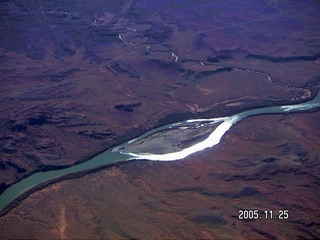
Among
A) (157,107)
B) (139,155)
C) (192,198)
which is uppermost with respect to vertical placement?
(157,107)

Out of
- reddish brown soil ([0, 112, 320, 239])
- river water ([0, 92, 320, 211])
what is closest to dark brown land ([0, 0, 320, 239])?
reddish brown soil ([0, 112, 320, 239])

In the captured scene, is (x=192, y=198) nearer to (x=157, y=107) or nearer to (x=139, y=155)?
(x=139, y=155)

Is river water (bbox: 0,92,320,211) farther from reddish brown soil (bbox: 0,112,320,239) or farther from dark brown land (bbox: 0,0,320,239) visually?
reddish brown soil (bbox: 0,112,320,239)

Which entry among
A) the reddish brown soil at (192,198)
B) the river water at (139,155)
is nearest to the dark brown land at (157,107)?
the reddish brown soil at (192,198)

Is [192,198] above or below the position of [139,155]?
above

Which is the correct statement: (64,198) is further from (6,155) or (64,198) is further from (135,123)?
(135,123)

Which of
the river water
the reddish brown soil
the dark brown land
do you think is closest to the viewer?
the reddish brown soil

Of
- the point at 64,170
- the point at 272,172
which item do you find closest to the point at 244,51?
the point at 272,172

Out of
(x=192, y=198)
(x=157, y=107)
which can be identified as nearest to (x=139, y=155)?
(x=192, y=198)
